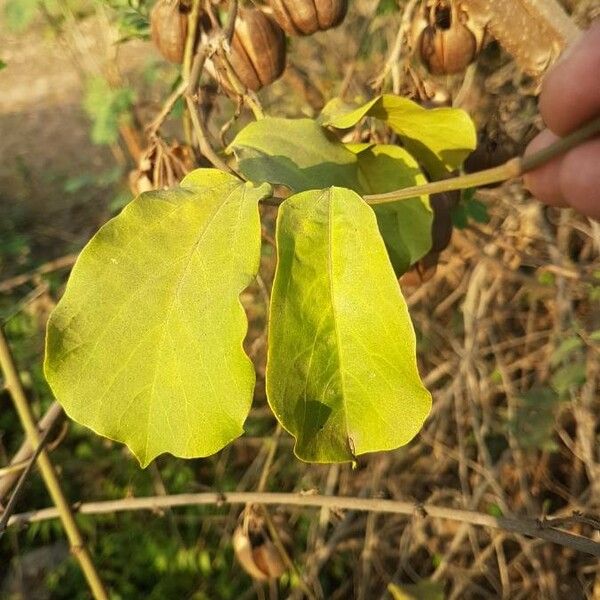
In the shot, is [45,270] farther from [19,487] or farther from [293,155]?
[293,155]

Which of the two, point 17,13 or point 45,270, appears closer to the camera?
point 45,270

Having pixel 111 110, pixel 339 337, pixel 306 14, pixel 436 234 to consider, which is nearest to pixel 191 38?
pixel 306 14

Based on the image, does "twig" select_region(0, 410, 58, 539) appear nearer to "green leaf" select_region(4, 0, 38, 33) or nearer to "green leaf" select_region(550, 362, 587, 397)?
"green leaf" select_region(550, 362, 587, 397)

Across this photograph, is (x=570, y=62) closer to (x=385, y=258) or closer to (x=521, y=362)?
(x=385, y=258)

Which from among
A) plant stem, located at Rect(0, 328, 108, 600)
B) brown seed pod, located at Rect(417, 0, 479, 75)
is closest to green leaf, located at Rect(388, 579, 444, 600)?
plant stem, located at Rect(0, 328, 108, 600)

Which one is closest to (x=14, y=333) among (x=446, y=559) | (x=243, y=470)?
(x=243, y=470)
